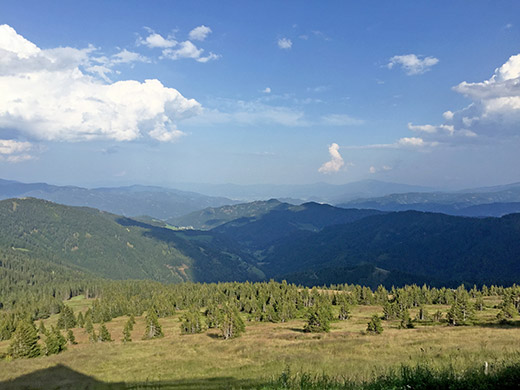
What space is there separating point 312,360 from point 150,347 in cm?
3551

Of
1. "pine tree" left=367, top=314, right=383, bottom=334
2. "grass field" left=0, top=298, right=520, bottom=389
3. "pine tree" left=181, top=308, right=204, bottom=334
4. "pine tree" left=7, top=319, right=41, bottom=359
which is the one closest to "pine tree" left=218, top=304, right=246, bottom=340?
"pine tree" left=181, top=308, right=204, bottom=334

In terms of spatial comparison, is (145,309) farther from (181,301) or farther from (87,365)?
(87,365)

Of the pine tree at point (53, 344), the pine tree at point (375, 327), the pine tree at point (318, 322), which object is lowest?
the pine tree at point (53, 344)

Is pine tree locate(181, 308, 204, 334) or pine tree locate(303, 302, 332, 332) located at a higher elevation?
pine tree locate(303, 302, 332, 332)

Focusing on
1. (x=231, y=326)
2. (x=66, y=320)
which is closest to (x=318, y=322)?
(x=231, y=326)

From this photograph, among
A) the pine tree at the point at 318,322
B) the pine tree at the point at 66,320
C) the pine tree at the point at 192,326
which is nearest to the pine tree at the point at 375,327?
the pine tree at the point at 318,322

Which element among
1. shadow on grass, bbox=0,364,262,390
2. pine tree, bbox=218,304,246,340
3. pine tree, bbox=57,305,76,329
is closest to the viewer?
shadow on grass, bbox=0,364,262,390

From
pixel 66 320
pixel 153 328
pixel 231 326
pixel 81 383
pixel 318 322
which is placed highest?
pixel 81 383

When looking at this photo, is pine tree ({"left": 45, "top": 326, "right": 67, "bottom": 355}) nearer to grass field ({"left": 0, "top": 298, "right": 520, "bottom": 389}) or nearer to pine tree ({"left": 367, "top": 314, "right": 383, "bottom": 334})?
grass field ({"left": 0, "top": 298, "right": 520, "bottom": 389})

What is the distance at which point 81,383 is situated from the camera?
31.9 metres

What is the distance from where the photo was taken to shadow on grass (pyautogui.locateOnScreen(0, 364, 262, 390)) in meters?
25.1

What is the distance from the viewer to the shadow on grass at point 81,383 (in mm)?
25094

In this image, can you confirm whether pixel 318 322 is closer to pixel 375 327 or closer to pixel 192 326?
pixel 375 327

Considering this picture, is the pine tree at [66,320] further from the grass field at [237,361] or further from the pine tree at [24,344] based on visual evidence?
the grass field at [237,361]
